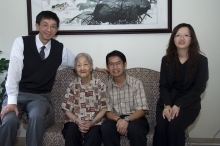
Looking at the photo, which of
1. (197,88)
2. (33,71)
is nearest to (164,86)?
(197,88)

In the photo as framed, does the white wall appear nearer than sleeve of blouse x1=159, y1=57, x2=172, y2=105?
No

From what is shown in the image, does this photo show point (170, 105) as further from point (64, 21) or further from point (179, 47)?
point (64, 21)

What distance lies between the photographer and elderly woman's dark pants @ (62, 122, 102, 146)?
216 centimetres

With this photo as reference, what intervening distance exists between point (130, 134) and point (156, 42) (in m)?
1.20

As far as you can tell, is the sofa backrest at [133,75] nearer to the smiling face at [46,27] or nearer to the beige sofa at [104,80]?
the beige sofa at [104,80]

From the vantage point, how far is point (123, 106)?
2.44 meters

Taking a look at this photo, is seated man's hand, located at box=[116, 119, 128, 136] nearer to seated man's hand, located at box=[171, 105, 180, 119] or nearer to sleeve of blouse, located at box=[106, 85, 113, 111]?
sleeve of blouse, located at box=[106, 85, 113, 111]

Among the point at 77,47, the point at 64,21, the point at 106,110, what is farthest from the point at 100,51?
the point at 106,110

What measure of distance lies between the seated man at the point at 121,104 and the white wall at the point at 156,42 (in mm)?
566

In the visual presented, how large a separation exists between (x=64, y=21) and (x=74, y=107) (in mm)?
1059

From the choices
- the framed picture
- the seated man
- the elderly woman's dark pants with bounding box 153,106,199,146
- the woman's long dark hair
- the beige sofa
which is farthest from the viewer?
the framed picture

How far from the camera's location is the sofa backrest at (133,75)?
8.78 feet

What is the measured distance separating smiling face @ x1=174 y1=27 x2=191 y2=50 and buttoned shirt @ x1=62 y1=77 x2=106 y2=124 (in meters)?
0.81

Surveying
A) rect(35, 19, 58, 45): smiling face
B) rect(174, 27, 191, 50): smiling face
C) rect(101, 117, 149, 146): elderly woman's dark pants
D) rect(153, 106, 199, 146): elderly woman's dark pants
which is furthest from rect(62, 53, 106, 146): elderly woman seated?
rect(174, 27, 191, 50): smiling face
